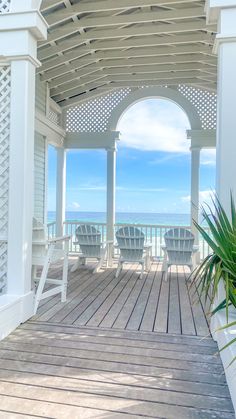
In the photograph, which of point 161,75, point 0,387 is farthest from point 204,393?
point 161,75

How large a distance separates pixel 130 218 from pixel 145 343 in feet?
92.4

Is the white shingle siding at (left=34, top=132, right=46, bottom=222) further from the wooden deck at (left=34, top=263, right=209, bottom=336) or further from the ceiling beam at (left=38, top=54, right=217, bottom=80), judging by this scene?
the wooden deck at (left=34, top=263, right=209, bottom=336)

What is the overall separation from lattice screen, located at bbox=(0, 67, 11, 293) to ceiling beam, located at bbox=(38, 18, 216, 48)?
2195 mm

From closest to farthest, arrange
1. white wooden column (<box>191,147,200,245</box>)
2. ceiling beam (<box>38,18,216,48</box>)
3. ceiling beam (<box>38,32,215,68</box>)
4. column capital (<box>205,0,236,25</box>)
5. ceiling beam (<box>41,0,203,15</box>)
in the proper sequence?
column capital (<box>205,0,236,25</box>) < ceiling beam (<box>41,0,203,15</box>) < ceiling beam (<box>38,18,216,48</box>) < ceiling beam (<box>38,32,215,68</box>) < white wooden column (<box>191,147,200,245</box>)

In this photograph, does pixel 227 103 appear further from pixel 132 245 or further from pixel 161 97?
pixel 161 97

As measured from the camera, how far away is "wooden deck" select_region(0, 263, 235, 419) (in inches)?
71.0

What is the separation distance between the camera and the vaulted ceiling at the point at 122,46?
4.55 m

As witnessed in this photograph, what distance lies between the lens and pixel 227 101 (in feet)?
9.03

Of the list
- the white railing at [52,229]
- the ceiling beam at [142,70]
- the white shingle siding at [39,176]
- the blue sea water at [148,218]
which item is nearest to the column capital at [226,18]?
the ceiling beam at [142,70]

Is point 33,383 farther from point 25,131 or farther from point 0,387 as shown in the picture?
point 25,131

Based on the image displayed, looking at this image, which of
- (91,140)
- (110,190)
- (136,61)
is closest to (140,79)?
(136,61)

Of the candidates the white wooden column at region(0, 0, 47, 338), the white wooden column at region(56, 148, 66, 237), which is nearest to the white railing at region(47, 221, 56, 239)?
the white wooden column at region(56, 148, 66, 237)

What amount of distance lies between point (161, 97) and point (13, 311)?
19.6ft

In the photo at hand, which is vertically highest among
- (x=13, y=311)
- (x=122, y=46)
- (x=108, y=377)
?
(x=122, y=46)
